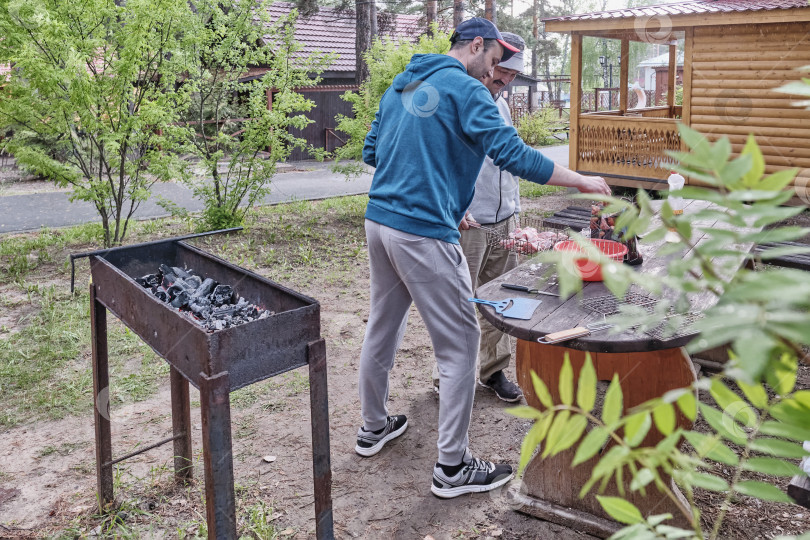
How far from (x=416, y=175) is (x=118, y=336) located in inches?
145

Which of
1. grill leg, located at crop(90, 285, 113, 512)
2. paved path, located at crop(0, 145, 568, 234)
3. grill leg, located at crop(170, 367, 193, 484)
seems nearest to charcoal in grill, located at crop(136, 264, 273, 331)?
grill leg, located at crop(90, 285, 113, 512)

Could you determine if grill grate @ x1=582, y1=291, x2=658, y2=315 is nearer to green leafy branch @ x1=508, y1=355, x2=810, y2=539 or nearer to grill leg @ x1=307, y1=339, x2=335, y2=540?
grill leg @ x1=307, y1=339, x2=335, y2=540

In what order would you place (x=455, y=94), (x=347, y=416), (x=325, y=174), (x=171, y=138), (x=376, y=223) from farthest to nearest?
(x=325, y=174) < (x=171, y=138) < (x=347, y=416) < (x=376, y=223) < (x=455, y=94)

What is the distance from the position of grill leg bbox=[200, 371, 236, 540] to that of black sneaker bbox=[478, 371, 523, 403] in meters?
2.28

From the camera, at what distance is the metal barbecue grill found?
2379 millimetres

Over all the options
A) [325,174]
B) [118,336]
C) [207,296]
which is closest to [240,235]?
[118,336]

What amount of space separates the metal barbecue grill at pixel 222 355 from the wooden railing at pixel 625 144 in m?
10.1

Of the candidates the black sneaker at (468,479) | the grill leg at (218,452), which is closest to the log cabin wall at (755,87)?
the black sneaker at (468,479)

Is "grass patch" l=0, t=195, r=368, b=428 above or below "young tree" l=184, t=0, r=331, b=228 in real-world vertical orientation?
below

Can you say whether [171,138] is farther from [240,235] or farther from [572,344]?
[572,344]

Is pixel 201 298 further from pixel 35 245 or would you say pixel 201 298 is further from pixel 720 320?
pixel 35 245

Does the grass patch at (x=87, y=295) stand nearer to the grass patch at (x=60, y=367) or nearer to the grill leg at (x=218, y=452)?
the grass patch at (x=60, y=367)

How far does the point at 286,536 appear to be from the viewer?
3143 mm

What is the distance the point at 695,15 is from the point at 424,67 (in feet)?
30.9
